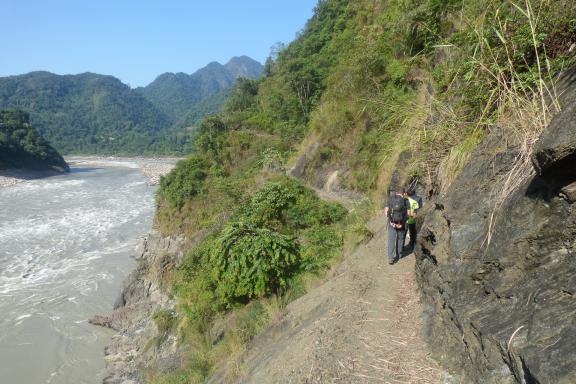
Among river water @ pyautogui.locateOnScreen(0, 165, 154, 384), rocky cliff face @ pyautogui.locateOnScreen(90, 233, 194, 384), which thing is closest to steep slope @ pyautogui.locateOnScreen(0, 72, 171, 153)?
river water @ pyautogui.locateOnScreen(0, 165, 154, 384)

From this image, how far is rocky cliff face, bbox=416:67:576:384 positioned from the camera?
233 cm

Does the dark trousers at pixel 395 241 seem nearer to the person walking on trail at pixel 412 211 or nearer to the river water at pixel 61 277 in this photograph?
the person walking on trail at pixel 412 211

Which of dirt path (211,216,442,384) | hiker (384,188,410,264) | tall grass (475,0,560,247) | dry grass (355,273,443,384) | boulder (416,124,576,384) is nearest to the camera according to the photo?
boulder (416,124,576,384)

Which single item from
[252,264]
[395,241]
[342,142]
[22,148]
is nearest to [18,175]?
[22,148]

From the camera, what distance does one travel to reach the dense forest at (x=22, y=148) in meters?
66.7

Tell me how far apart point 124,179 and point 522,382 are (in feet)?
212

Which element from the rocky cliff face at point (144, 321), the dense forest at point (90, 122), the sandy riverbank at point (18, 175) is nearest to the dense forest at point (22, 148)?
the sandy riverbank at point (18, 175)

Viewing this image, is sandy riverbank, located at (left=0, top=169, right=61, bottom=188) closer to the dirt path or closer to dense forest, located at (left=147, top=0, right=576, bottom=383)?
dense forest, located at (left=147, top=0, right=576, bottom=383)

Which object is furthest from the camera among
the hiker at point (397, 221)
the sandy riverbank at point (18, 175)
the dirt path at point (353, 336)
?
the sandy riverbank at point (18, 175)

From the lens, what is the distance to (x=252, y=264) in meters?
8.27

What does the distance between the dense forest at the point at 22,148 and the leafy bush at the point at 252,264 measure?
7353 cm

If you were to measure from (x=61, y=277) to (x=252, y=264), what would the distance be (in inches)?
682

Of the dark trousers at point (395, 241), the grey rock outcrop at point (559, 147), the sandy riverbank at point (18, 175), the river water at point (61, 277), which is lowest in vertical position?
the river water at point (61, 277)

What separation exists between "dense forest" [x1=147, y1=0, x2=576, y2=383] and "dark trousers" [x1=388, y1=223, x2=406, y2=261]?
0.93m
